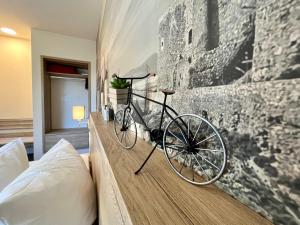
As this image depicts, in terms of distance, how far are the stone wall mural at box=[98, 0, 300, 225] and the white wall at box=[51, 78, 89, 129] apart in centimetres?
385

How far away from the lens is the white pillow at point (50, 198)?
0.53 metres

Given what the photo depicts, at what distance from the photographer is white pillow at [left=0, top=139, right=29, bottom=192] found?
94cm

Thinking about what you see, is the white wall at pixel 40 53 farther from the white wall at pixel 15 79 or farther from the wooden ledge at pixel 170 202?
the wooden ledge at pixel 170 202

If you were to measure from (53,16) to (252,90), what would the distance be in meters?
3.17

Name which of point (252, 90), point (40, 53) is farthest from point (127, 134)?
point (40, 53)

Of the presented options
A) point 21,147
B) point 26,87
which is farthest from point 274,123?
point 26,87

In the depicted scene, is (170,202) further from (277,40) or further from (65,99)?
(65,99)

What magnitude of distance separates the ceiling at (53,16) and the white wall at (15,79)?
520 millimetres

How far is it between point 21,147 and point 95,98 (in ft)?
7.51

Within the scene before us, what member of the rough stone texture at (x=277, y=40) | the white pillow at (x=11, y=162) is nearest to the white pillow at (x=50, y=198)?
the white pillow at (x=11, y=162)

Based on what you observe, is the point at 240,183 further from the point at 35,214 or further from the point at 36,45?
the point at 36,45

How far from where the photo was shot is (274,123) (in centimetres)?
22

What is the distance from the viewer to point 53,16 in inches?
96.7

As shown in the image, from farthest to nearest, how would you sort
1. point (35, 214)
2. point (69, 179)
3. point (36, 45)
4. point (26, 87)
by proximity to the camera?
point (26, 87) → point (36, 45) → point (69, 179) → point (35, 214)
